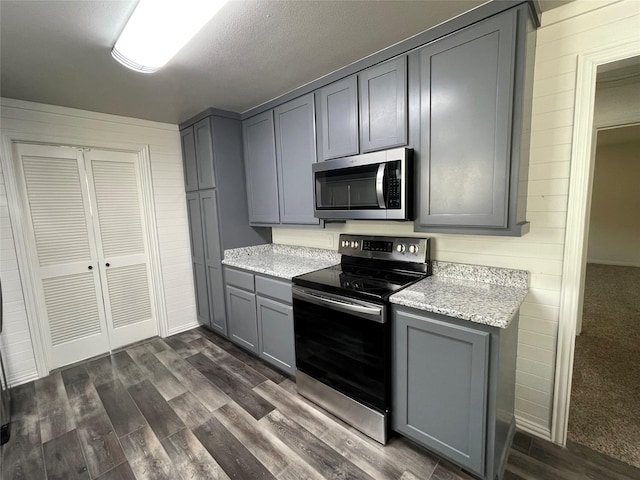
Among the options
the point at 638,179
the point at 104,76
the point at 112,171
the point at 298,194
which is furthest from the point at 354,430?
the point at 638,179

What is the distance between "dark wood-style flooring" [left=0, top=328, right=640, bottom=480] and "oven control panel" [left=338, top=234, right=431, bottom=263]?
3.83ft

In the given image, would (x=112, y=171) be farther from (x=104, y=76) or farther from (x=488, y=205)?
(x=488, y=205)

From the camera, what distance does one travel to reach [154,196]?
3145mm

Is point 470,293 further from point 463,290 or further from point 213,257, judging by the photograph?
point 213,257

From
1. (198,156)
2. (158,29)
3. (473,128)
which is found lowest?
(473,128)

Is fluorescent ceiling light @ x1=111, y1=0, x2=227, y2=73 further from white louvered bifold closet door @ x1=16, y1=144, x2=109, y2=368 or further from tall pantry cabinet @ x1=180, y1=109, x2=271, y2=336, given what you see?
white louvered bifold closet door @ x1=16, y1=144, x2=109, y2=368

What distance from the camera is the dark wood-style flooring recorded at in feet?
5.20

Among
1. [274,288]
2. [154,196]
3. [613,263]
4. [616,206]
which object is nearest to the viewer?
[274,288]

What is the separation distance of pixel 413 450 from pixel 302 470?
0.66 metres

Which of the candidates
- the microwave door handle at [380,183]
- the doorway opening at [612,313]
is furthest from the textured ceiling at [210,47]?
the doorway opening at [612,313]

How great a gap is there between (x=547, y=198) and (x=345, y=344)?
4.77 ft

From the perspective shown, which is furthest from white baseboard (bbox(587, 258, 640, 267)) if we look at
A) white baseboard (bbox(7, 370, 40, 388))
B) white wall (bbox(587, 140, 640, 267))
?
white baseboard (bbox(7, 370, 40, 388))

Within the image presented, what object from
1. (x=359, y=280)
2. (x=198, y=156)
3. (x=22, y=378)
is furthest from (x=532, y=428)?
(x=22, y=378)

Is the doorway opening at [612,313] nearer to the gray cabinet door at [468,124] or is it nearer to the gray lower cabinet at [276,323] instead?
the gray cabinet door at [468,124]
